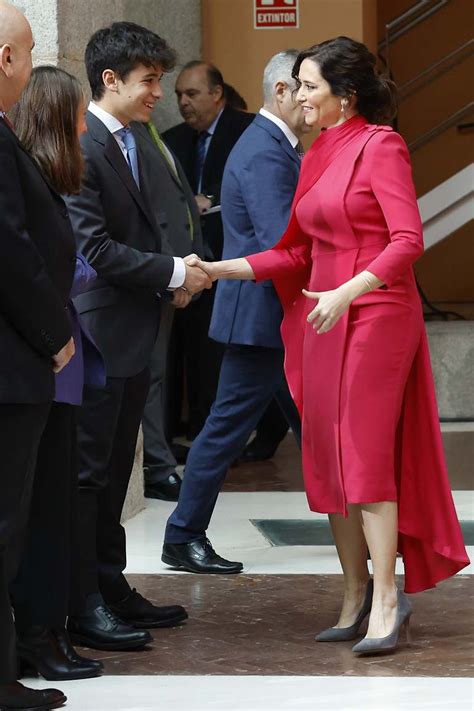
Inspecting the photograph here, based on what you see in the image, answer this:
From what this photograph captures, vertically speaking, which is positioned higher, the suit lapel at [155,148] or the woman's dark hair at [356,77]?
the woman's dark hair at [356,77]

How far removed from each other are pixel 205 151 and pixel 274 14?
136cm

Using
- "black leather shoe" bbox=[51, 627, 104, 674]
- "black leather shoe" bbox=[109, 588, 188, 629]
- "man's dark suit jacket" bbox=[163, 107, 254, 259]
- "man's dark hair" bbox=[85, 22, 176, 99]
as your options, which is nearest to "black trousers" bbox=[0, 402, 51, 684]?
"black leather shoe" bbox=[51, 627, 104, 674]

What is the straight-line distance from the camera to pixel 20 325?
3.26 meters

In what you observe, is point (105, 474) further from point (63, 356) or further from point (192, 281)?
point (63, 356)

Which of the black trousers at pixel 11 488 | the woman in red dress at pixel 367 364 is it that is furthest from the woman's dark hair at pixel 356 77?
the black trousers at pixel 11 488

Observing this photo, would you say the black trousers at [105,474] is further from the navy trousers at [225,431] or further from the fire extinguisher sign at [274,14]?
the fire extinguisher sign at [274,14]

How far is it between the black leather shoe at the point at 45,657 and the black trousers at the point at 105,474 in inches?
5.8

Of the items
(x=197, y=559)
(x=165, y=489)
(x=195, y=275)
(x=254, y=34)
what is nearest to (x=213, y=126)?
(x=254, y=34)

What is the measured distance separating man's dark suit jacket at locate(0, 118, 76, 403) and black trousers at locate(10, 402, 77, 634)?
299 millimetres

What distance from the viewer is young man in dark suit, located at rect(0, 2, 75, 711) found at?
10.6 feet

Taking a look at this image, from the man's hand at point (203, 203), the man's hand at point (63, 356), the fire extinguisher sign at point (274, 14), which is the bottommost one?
the man's hand at point (63, 356)

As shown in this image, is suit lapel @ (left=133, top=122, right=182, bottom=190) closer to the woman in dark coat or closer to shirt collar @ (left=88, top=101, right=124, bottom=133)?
shirt collar @ (left=88, top=101, right=124, bottom=133)

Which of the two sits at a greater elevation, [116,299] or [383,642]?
[116,299]

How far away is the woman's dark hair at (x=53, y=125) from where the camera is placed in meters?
3.56
